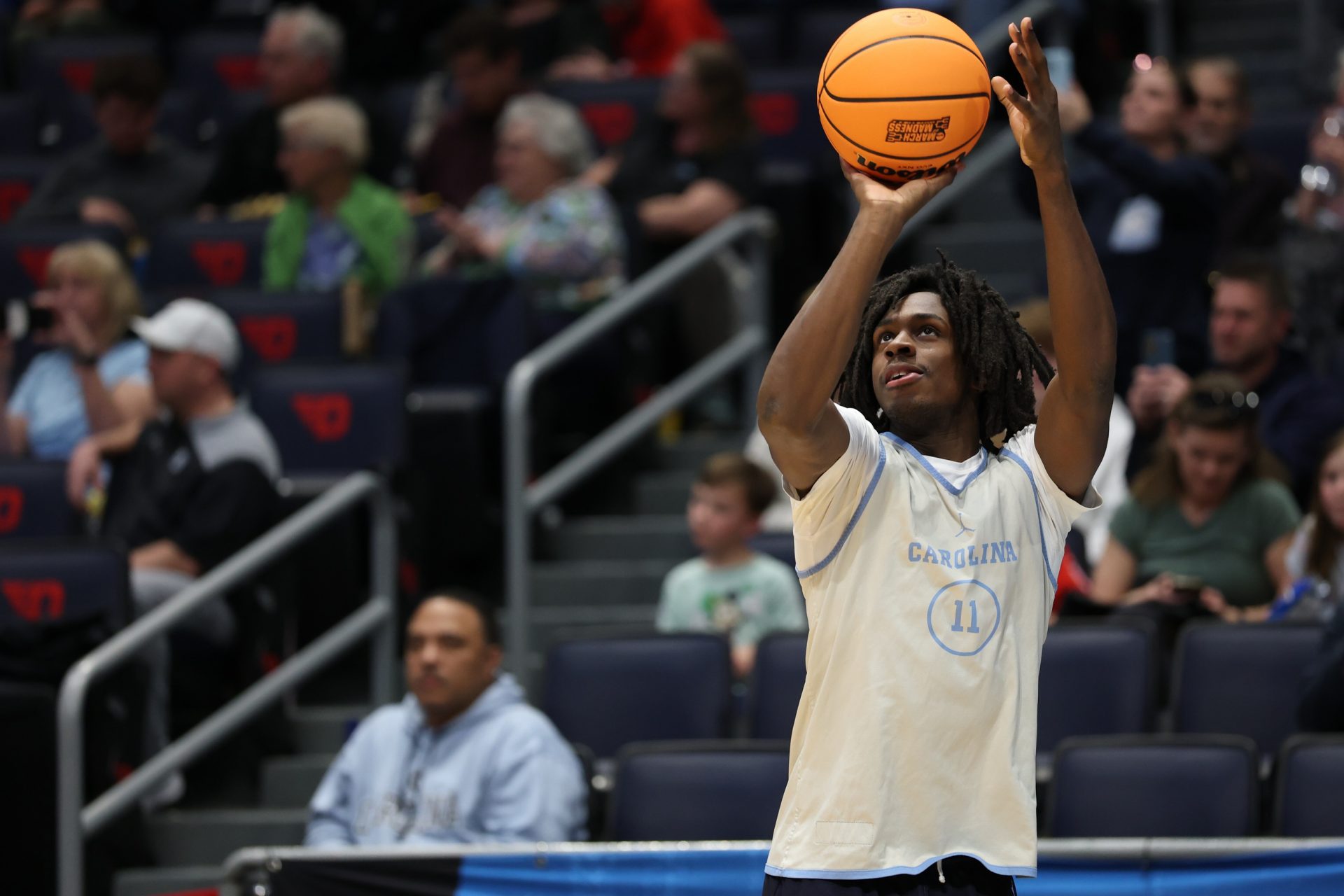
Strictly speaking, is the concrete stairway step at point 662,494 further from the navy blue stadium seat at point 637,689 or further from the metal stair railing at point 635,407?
the navy blue stadium seat at point 637,689

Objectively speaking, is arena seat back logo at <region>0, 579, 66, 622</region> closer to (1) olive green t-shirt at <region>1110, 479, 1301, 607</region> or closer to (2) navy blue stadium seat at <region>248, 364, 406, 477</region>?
(2) navy blue stadium seat at <region>248, 364, 406, 477</region>

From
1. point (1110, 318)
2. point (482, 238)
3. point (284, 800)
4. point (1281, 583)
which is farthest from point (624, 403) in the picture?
point (1110, 318)

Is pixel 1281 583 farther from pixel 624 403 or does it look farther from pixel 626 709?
pixel 624 403

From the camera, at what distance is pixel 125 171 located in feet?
28.5

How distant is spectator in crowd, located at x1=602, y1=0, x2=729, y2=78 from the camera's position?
29.3 ft

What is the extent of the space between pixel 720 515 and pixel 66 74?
5.48m

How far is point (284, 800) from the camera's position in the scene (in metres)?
6.14

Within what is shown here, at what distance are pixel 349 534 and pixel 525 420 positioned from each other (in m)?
0.67

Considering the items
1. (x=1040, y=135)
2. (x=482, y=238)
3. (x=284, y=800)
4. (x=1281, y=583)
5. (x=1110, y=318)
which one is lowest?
(x=284, y=800)

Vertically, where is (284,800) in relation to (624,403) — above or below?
below

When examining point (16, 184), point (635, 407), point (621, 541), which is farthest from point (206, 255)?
point (621, 541)

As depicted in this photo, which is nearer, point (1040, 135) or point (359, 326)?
point (1040, 135)

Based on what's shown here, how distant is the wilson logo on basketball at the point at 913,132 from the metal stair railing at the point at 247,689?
305cm

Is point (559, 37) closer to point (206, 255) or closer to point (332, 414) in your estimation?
point (206, 255)
